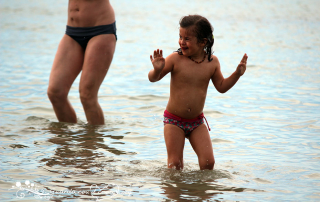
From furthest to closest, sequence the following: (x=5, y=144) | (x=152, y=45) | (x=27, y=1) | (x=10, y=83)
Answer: (x=27, y=1) < (x=152, y=45) < (x=10, y=83) < (x=5, y=144)

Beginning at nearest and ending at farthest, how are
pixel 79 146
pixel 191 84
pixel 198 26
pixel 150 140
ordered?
pixel 198 26 < pixel 191 84 < pixel 79 146 < pixel 150 140

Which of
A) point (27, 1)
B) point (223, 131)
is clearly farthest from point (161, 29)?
point (27, 1)

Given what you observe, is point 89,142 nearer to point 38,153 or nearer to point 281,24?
point 38,153

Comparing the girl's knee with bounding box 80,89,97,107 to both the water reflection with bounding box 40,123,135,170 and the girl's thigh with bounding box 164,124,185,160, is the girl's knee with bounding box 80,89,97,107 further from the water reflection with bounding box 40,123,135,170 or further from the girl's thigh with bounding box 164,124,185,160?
the girl's thigh with bounding box 164,124,185,160

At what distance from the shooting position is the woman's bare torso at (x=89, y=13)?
18.1ft

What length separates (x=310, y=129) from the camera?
602 cm

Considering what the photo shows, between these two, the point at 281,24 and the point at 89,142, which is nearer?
the point at 89,142

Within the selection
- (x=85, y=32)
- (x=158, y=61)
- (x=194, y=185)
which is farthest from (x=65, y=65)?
(x=194, y=185)

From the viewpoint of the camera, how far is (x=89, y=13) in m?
5.52

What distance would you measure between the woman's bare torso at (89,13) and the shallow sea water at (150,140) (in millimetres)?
1345

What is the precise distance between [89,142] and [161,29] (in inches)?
635

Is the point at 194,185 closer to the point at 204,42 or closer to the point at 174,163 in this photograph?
the point at 174,163

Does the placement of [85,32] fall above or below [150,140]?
above

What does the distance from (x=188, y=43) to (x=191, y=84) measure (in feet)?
1.27
